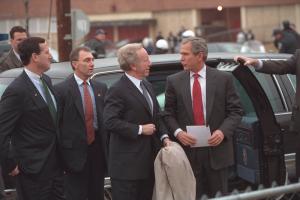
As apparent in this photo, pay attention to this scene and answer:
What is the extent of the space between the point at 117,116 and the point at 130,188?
1.84 ft

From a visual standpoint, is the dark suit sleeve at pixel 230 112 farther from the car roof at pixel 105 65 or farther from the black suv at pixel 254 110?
the car roof at pixel 105 65

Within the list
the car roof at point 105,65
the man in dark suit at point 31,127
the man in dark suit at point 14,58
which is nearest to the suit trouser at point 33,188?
the man in dark suit at point 31,127

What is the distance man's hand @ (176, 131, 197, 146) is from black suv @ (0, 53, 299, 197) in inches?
25.9

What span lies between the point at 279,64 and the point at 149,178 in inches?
56.5

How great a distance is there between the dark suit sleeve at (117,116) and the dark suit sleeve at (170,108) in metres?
0.38

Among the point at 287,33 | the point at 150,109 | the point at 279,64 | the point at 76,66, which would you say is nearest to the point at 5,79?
the point at 76,66

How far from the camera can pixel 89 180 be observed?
631 centimetres

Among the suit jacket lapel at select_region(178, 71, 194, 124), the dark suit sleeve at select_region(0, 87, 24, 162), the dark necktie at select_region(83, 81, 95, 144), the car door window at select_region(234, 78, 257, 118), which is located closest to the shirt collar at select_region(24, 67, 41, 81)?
the dark suit sleeve at select_region(0, 87, 24, 162)

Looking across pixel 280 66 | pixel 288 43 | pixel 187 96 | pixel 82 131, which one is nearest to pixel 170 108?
pixel 187 96

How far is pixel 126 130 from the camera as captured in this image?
5.69m

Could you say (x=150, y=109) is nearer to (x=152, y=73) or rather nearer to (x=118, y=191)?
(x=118, y=191)

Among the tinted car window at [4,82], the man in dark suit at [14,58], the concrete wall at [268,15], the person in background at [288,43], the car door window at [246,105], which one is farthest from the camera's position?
the concrete wall at [268,15]

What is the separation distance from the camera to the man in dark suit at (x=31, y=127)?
5684 mm

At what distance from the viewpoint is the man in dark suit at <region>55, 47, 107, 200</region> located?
6070 millimetres
